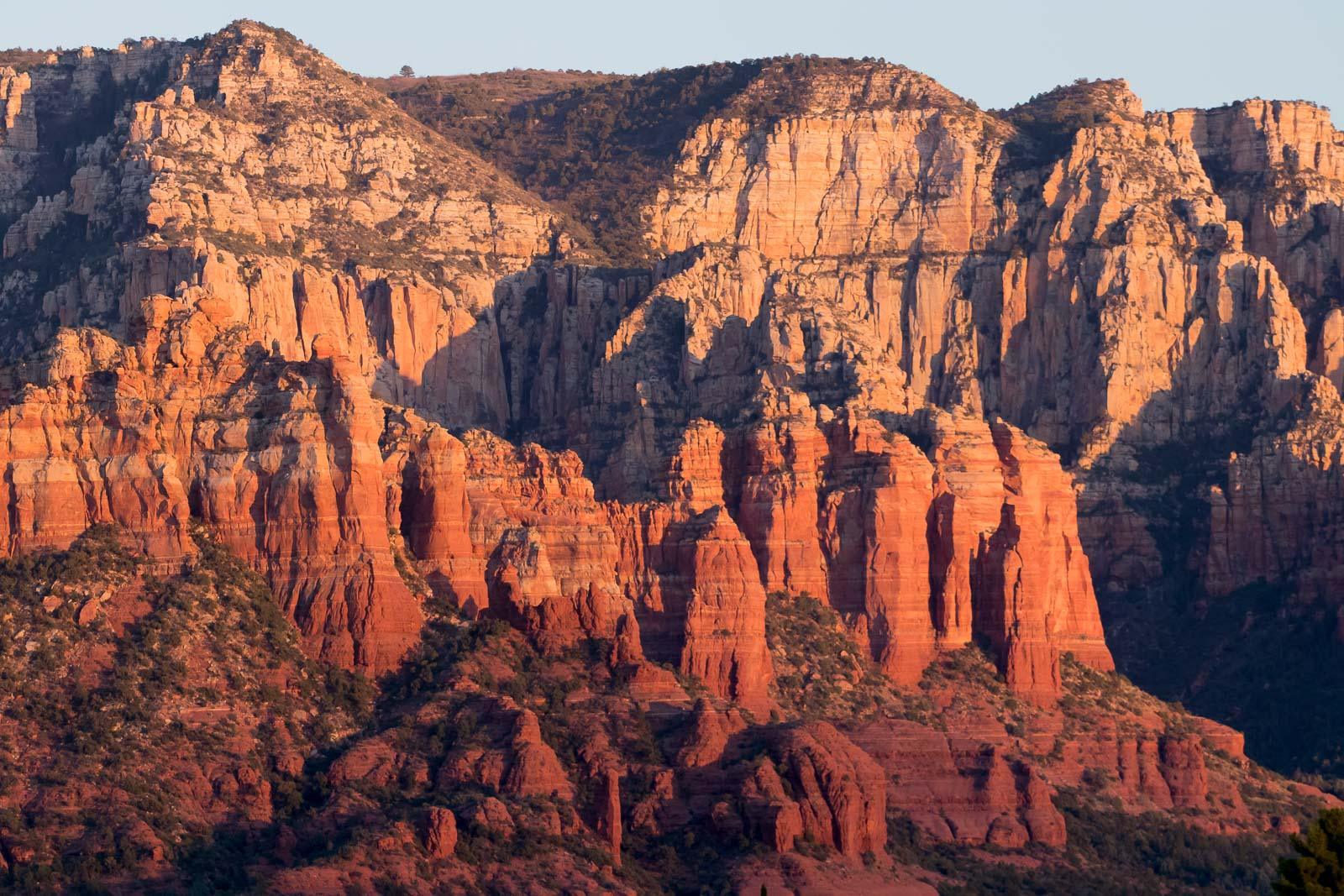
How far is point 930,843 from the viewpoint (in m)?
168

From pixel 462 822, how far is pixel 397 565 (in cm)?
1648

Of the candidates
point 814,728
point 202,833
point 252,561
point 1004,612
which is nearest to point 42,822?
point 202,833

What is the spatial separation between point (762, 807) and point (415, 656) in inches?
546

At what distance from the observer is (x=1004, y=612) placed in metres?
190

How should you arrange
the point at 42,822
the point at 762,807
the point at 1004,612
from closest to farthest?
1. the point at 42,822
2. the point at 762,807
3. the point at 1004,612

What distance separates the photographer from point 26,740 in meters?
152

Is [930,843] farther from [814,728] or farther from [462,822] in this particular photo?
[462,822]

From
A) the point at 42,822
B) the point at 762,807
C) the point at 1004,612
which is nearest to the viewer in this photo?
the point at 42,822

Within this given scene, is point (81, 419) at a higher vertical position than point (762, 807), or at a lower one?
higher

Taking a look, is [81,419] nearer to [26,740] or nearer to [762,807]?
[26,740]

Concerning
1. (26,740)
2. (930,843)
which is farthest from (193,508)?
(930,843)

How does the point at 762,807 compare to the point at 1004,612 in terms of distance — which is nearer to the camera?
the point at 762,807

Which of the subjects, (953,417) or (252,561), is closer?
(252,561)

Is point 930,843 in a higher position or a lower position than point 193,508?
lower
